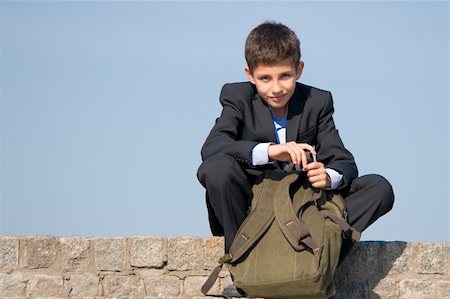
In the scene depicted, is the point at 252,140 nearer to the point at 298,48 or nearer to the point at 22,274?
the point at 298,48

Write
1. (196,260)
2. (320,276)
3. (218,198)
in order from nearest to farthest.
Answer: (320,276) < (218,198) < (196,260)

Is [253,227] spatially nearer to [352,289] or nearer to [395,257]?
[352,289]

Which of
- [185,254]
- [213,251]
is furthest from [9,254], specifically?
[213,251]

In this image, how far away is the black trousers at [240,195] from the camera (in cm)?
465

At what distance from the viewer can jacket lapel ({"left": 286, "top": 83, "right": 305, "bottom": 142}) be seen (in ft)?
16.4

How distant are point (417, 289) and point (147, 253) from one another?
158 cm

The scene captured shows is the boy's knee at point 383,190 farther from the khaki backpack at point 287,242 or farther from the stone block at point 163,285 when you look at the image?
the stone block at point 163,285

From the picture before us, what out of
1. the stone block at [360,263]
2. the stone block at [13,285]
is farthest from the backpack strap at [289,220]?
the stone block at [13,285]

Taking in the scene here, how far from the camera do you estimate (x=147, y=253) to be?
19.2ft

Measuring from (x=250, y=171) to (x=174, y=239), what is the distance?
1123 millimetres

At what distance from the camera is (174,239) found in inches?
230

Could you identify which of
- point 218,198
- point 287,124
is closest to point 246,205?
point 218,198

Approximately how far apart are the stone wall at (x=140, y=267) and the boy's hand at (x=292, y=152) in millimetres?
1166

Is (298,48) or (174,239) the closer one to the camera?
(298,48)
